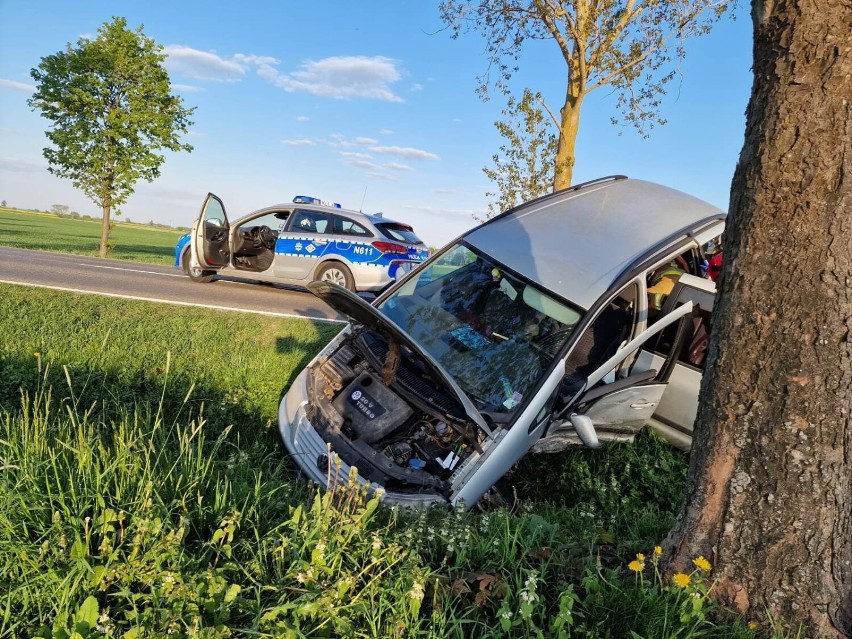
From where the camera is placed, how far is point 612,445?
5191 mm

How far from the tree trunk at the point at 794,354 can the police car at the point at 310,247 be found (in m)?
9.06

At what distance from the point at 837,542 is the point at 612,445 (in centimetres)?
269

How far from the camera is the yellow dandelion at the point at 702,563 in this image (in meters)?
2.47

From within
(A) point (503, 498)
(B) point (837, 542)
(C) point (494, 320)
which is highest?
(C) point (494, 320)

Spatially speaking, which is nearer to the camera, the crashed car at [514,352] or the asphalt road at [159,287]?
the crashed car at [514,352]

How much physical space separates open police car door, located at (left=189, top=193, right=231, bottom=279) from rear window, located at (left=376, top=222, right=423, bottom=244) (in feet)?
9.16

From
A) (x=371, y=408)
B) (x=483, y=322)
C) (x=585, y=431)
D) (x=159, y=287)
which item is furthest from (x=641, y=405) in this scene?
(x=159, y=287)

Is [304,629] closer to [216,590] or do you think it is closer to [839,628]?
[216,590]

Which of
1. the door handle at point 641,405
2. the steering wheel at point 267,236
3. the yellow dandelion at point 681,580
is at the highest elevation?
the steering wheel at point 267,236

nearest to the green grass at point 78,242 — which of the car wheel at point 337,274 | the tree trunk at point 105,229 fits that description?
the tree trunk at point 105,229

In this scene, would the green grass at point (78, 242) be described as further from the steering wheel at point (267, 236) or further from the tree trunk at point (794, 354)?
the tree trunk at point (794, 354)

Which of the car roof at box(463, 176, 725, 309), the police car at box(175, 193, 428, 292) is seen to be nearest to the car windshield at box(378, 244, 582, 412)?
the car roof at box(463, 176, 725, 309)

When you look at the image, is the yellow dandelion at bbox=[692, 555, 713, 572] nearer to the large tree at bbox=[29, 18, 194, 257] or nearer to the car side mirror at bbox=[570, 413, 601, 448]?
the car side mirror at bbox=[570, 413, 601, 448]

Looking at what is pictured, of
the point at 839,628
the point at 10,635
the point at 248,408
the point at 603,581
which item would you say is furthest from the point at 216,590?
the point at 248,408
